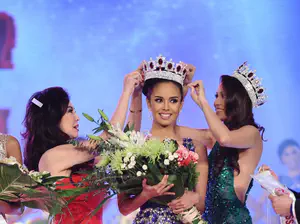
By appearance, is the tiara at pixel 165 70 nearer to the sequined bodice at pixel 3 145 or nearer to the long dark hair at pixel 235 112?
the long dark hair at pixel 235 112

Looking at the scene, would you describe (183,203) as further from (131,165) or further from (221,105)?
(221,105)

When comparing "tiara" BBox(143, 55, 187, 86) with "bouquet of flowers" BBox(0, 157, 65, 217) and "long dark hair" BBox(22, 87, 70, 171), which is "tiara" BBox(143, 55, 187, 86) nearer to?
"long dark hair" BBox(22, 87, 70, 171)

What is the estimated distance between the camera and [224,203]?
3.80 m

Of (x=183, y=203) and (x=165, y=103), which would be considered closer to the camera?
(x=183, y=203)

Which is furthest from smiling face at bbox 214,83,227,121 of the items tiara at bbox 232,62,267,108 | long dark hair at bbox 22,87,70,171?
long dark hair at bbox 22,87,70,171

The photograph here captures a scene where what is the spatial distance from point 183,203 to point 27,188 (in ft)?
3.64

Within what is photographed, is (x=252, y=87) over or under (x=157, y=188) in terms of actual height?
over

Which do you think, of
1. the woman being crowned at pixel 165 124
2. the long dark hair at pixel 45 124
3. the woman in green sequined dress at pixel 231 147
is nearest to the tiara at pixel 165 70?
the woman being crowned at pixel 165 124

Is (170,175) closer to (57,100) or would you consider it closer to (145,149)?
(145,149)

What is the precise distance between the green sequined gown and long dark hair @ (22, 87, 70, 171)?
104 centimetres

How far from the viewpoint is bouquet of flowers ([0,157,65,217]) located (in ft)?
7.11

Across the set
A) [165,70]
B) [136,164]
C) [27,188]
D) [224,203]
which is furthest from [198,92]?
[27,188]

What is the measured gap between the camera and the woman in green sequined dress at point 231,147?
3738 mm

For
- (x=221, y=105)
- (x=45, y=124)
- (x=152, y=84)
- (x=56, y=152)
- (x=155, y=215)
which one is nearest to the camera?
(x=155, y=215)
